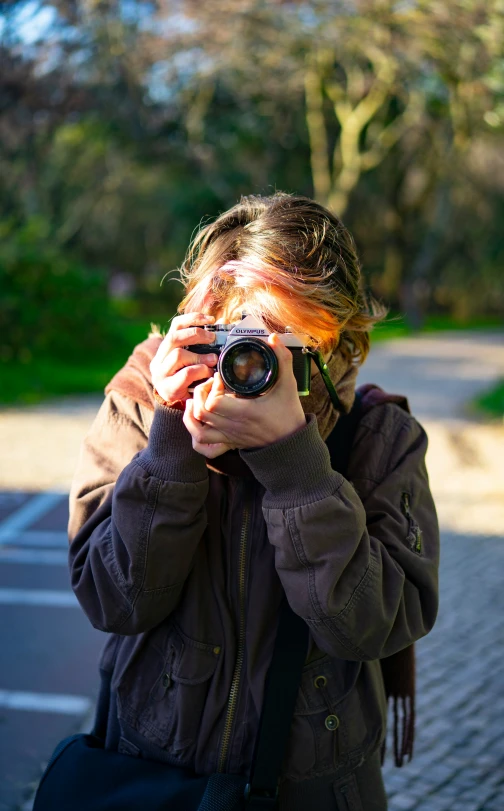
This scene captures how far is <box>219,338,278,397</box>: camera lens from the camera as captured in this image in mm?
1367

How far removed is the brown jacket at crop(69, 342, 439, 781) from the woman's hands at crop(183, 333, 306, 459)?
1.1 inches

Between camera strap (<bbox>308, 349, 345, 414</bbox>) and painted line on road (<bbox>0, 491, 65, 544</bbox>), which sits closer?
camera strap (<bbox>308, 349, 345, 414</bbox>)

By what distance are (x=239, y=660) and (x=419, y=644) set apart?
2989mm

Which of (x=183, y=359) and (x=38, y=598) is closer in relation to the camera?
(x=183, y=359)

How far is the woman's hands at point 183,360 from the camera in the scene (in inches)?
56.6

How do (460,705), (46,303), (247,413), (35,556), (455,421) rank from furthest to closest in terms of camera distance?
(46,303)
(455,421)
(35,556)
(460,705)
(247,413)

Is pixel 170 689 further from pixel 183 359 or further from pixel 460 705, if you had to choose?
pixel 460 705

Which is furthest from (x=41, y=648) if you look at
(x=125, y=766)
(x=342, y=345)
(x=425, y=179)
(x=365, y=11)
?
(x=425, y=179)

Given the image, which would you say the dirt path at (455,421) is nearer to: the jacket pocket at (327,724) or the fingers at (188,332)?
the jacket pocket at (327,724)

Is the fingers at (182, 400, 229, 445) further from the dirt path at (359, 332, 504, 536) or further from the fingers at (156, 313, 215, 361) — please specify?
the dirt path at (359, 332, 504, 536)

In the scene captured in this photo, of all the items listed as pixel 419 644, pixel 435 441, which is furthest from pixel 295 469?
pixel 435 441

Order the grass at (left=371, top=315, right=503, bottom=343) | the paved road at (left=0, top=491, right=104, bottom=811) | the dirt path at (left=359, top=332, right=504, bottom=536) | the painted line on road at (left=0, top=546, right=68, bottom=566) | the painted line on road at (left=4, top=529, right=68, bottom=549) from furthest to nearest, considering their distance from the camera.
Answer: the grass at (left=371, top=315, right=503, bottom=343) → the dirt path at (left=359, top=332, right=504, bottom=536) → the painted line on road at (left=4, top=529, right=68, bottom=549) → the painted line on road at (left=0, top=546, right=68, bottom=566) → the paved road at (left=0, top=491, right=104, bottom=811)

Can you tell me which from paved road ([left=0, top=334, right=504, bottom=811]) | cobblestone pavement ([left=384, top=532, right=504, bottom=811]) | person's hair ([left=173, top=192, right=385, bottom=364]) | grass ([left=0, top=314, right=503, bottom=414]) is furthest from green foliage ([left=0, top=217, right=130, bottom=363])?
person's hair ([left=173, top=192, right=385, bottom=364])

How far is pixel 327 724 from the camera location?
4.92 ft
